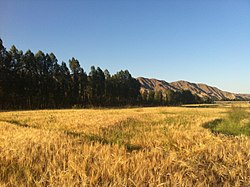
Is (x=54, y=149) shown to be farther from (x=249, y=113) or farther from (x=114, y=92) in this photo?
(x=114, y=92)

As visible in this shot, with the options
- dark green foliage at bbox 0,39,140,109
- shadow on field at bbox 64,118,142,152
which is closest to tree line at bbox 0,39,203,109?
dark green foliage at bbox 0,39,140,109

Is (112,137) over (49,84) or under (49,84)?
under

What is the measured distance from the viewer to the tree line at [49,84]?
54.5m

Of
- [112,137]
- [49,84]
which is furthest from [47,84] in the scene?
[112,137]

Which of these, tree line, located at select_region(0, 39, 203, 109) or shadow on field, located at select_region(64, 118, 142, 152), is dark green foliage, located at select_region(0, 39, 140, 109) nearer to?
tree line, located at select_region(0, 39, 203, 109)

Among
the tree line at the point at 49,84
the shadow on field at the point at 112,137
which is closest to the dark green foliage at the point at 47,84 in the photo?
the tree line at the point at 49,84

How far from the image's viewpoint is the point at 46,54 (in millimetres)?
67000

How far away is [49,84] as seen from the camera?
2539 inches

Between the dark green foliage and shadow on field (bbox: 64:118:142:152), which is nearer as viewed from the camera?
shadow on field (bbox: 64:118:142:152)

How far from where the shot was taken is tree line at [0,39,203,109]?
54531 millimetres

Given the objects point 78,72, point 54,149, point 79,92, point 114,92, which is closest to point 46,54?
point 78,72

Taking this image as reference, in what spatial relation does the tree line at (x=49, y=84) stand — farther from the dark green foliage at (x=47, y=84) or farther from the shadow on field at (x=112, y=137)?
the shadow on field at (x=112, y=137)

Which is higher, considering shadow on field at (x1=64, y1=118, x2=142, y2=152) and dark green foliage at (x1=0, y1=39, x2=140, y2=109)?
dark green foliage at (x1=0, y1=39, x2=140, y2=109)

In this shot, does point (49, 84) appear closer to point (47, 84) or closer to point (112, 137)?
point (47, 84)
